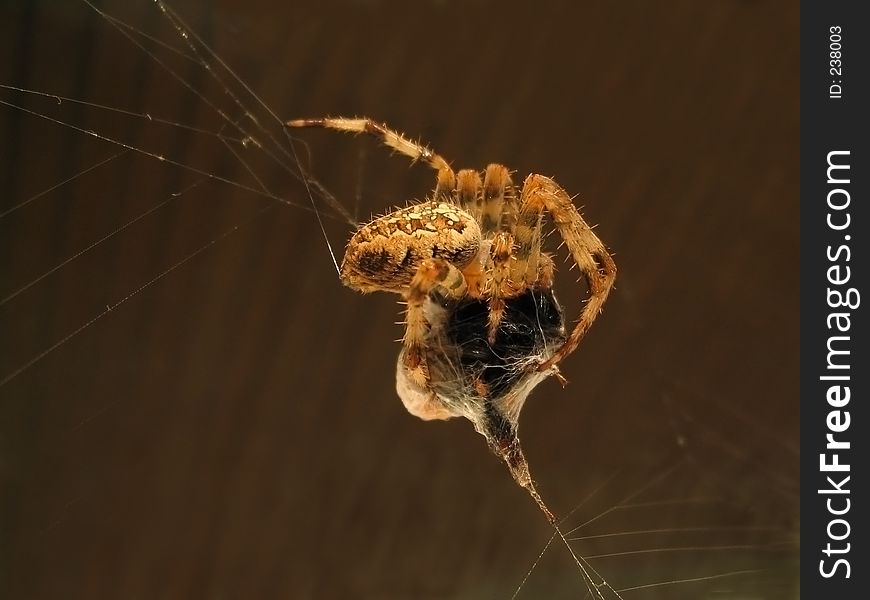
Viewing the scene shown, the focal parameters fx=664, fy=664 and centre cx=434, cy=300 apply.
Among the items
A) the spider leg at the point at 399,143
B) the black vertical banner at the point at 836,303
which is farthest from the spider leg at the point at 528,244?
the black vertical banner at the point at 836,303

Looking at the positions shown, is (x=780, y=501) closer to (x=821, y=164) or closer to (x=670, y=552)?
(x=670, y=552)

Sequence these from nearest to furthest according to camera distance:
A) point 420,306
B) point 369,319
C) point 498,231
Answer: point 420,306
point 498,231
point 369,319

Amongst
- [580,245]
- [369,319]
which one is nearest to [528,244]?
[580,245]

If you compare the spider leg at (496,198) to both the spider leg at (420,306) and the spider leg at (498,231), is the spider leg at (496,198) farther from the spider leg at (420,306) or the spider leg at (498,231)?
the spider leg at (420,306)

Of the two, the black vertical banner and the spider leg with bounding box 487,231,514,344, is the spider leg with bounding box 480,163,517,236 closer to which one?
the spider leg with bounding box 487,231,514,344

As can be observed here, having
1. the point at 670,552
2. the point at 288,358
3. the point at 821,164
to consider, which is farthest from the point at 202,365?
the point at 821,164

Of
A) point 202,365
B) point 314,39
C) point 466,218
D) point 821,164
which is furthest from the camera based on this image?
point 202,365

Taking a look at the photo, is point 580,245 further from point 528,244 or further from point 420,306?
point 420,306
